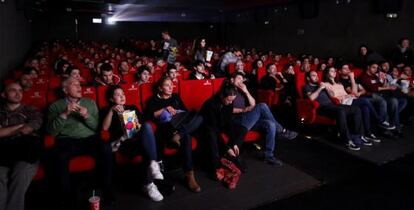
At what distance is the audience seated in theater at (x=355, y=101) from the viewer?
416 cm

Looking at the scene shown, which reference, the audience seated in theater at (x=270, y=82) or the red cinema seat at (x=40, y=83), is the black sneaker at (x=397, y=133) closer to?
the audience seated in theater at (x=270, y=82)

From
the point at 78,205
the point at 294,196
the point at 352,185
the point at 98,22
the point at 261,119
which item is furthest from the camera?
the point at 98,22

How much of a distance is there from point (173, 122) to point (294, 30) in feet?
30.5

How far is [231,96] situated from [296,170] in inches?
41.7

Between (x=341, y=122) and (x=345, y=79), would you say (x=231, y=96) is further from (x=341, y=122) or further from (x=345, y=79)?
(x=345, y=79)

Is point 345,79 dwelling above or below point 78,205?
above

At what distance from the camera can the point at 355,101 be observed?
436 centimetres

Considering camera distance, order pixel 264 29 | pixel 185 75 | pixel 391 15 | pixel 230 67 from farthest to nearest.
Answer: pixel 264 29 → pixel 391 15 → pixel 230 67 → pixel 185 75

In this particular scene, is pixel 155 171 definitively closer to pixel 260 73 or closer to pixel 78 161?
pixel 78 161

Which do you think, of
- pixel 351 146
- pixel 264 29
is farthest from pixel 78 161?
pixel 264 29

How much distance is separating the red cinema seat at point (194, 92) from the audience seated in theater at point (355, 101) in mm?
1683

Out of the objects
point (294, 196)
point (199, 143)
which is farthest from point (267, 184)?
point (199, 143)

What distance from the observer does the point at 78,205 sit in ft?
8.32

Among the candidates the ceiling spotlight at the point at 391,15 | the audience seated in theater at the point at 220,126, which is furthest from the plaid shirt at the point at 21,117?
the ceiling spotlight at the point at 391,15
